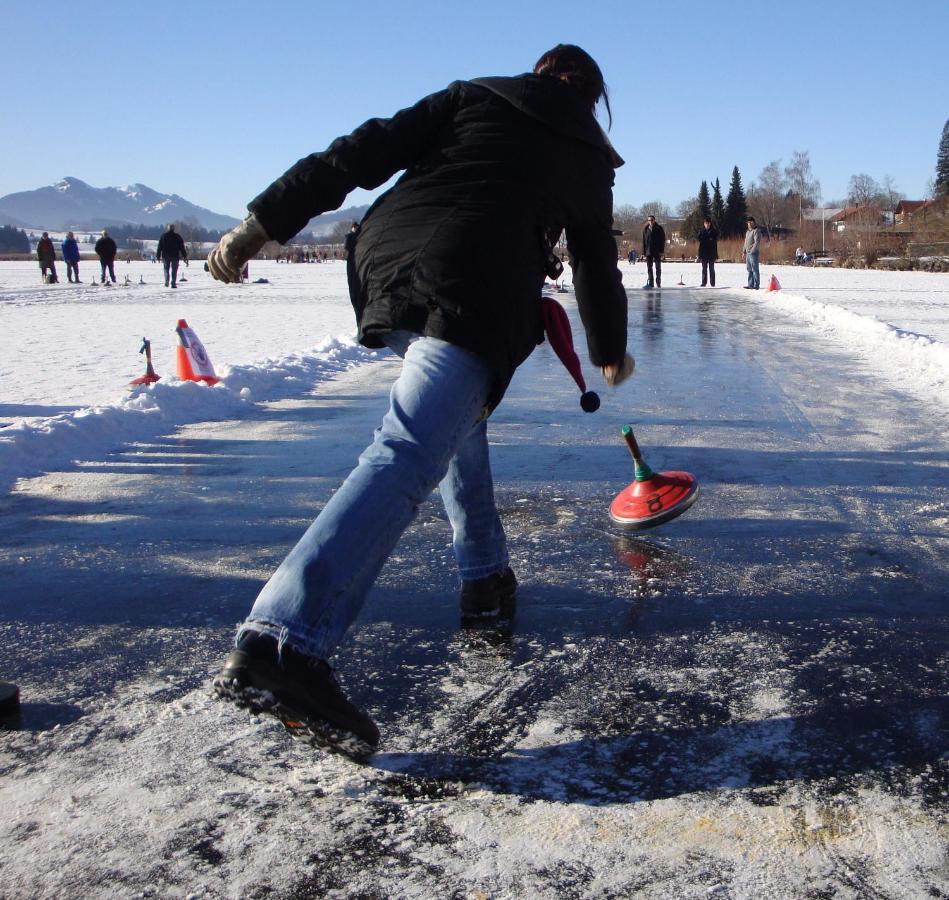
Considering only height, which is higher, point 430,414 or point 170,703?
point 430,414

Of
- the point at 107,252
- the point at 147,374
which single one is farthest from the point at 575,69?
the point at 107,252

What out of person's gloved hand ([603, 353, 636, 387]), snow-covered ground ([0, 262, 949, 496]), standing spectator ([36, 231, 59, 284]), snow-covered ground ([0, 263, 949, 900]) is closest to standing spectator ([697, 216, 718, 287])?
snow-covered ground ([0, 262, 949, 496])

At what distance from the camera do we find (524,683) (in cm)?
253

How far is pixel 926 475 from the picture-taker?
5016mm

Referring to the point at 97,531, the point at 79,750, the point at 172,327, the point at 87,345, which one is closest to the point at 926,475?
the point at 97,531

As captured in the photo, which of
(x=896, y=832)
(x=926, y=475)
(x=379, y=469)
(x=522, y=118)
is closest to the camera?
(x=896, y=832)

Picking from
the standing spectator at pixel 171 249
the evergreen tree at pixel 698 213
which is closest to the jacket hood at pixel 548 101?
the standing spectator at pixel 171 249

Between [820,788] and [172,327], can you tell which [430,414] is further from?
[172,327]

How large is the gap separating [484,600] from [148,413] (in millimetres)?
4692

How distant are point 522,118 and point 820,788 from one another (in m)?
1.58

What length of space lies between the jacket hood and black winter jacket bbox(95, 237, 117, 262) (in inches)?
1277

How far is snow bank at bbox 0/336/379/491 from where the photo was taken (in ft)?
18.8

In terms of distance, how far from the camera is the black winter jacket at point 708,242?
28.6 m

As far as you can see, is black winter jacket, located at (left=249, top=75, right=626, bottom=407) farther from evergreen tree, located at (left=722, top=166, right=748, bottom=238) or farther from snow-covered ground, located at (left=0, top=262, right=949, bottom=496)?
evergreen tree, located at (left=722, top=166, right=748, bottom=238)
